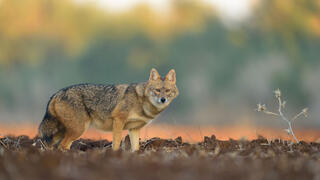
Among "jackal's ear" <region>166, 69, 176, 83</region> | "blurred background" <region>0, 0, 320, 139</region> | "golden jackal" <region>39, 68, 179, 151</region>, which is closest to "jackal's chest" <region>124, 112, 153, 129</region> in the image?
"golden jackal" <region>39, 68, 179, 151</region>

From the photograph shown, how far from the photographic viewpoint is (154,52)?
1839 inches

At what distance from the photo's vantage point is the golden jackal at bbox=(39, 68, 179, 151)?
32.5 ft

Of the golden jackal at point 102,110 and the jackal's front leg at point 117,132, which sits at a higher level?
the golden jackal at point 102,110

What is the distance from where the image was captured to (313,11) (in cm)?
3456

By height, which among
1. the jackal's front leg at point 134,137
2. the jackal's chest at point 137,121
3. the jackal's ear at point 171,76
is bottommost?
the jackal's front leg at point 134,137

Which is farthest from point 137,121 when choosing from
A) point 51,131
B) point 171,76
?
point 51,131

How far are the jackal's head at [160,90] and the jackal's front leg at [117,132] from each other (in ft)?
2.55

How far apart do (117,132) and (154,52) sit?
37.2m

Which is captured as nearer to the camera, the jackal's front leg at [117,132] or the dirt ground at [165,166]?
the dirt ground at [165,166]

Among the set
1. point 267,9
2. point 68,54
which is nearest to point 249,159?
point 267,9

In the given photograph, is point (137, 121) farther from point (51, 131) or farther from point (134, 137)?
point (51, 131)

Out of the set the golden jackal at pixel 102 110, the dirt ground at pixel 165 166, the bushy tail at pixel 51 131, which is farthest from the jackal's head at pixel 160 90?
the dirt ground at pixel 165 166

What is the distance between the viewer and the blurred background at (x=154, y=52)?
1566 inches

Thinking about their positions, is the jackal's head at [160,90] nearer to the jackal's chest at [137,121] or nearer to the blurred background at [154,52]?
the jackal's chest at [137,121]
